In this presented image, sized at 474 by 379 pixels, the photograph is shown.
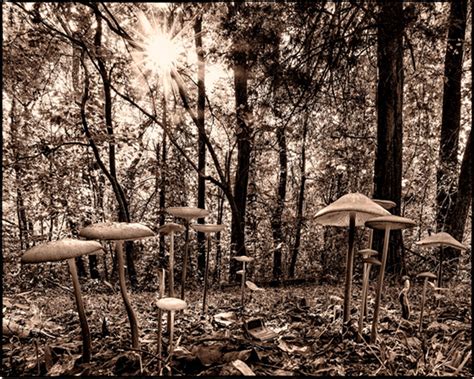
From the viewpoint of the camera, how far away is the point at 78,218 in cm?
582

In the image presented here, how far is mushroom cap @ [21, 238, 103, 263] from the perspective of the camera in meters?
1.77

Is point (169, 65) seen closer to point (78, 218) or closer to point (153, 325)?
point (78, 218)

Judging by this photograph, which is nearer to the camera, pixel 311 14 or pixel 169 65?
pixel 311 14

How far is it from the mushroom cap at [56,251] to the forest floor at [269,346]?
2.06 feet

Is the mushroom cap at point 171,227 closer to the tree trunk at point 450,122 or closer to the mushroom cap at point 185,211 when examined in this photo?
the mushroom cap at point 185,211

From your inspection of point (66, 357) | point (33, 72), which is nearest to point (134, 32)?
point (33, 72)

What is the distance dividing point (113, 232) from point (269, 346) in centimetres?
130

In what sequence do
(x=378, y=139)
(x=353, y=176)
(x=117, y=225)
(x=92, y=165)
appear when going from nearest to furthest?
1. (x=117, y=225)
2. (x=378, y=139)
3. (x=92, y=165)
4. (x=353, y=176)

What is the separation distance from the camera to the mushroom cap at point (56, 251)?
5.80 feet

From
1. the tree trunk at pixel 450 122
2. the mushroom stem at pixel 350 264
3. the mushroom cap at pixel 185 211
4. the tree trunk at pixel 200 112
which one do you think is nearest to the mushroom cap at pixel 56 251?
the mushroom cap at pixel 185 211

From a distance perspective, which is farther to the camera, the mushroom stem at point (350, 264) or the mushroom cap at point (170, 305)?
the mushroom stem at point (350, 264)

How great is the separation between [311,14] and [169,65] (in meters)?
2.80

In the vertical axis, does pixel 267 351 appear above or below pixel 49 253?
below

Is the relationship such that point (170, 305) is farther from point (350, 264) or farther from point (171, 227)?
point (350, 264)
